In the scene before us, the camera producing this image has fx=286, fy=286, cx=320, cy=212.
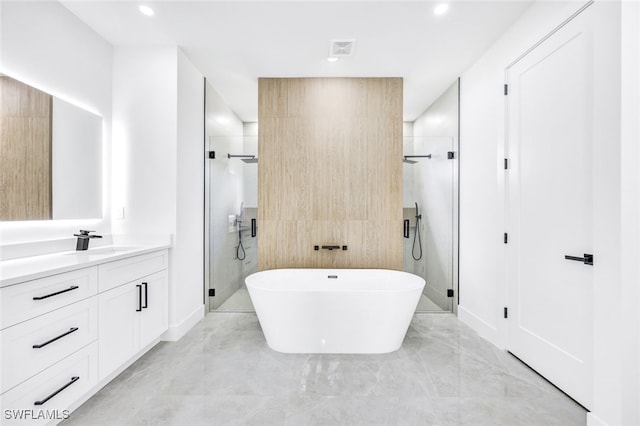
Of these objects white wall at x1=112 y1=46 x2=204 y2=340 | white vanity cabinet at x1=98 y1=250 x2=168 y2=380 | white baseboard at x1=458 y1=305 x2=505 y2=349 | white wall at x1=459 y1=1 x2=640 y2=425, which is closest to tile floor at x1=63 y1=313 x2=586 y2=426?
white baseboard at x1=458 y1=305 x2=505 y2=349

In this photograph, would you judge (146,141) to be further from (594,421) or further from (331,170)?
(594,421)

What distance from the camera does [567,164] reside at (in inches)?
68.4

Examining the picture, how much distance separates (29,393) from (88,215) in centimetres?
140

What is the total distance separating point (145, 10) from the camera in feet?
6.89

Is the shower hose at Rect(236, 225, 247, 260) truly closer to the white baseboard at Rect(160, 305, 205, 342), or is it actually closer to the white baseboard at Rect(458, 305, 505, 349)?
the white baseboard at Rect(160, 305, 205, 342)

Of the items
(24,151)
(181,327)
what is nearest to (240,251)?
(181,327)

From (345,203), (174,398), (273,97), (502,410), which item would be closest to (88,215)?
(174,398)

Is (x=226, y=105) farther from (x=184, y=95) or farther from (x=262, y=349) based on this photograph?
(x=262, y=349)

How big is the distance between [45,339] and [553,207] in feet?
9.59

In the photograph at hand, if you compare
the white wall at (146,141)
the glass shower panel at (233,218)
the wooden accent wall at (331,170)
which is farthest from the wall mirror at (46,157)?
the wooden accent wall at (331,170)

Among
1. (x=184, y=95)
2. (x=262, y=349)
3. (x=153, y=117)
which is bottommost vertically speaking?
(x=262, y=349)

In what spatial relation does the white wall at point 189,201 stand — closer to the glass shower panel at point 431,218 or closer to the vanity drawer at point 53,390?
the vanity drawer at point 53,390

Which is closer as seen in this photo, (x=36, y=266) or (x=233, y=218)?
(x=36, y=266)

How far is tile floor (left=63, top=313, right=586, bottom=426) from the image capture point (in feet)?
5.13
